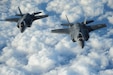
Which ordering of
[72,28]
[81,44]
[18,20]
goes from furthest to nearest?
[18,20] → [72,28] → [81,44]

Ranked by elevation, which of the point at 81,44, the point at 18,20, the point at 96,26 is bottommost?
the point at 81,44

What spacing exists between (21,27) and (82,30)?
19.6 m

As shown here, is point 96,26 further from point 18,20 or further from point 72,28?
point 18,20

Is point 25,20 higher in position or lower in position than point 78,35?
higher

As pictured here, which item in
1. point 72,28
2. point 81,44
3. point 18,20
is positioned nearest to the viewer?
point 81,44

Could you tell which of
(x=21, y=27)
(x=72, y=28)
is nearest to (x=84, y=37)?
(x=72, y=28)

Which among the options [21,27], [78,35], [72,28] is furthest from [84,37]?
[21,27]

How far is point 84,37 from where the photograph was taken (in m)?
84.3

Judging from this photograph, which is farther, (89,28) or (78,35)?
(89,28)

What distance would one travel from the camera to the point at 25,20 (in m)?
93.1

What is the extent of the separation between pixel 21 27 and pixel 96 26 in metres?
24.5

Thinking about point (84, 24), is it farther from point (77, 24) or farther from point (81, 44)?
point (81, 44)

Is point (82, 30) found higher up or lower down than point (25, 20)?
lower down

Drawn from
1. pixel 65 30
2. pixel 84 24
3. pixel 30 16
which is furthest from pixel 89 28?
pixel 30 16
